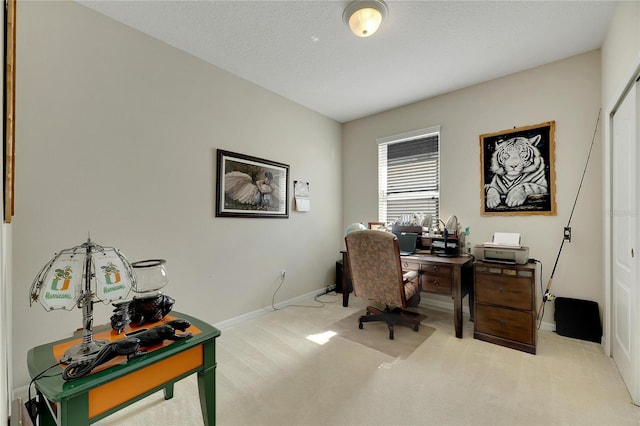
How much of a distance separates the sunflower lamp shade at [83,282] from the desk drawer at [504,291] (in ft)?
8.82

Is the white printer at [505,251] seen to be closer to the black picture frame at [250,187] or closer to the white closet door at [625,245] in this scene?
the white closet door at [625,245]

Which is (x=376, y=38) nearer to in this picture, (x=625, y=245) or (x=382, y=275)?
(x=382, y=275)

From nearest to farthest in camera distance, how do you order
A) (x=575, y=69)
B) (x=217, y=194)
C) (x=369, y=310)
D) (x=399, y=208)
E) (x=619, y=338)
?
1. (x=619, y=338)
2. (x=575, y=69)
3. (x=217, y=194)
4. (x=369, y=310)
5. (x=399, y=208)

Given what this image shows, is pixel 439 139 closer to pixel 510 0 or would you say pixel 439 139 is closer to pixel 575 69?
pixel 575 69

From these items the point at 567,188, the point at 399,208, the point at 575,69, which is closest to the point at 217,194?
the point at 399,208

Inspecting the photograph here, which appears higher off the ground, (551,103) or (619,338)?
(551,103)

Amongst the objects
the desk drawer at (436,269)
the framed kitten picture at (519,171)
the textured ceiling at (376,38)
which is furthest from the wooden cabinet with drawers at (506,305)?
the textured ceiling at (376,38)

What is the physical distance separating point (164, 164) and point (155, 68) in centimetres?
83

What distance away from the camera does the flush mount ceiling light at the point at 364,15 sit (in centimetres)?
195

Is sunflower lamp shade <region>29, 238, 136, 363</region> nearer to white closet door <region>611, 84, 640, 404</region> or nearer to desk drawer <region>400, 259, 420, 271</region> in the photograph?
desk drawer <region>400, 259, 420, 271</region>

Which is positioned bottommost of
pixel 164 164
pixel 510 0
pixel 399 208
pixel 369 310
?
pixel 369 310

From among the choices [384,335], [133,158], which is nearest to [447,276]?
[384,335]

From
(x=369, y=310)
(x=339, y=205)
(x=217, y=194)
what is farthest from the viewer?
(x=339, y=205)

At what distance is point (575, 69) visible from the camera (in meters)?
2.62
